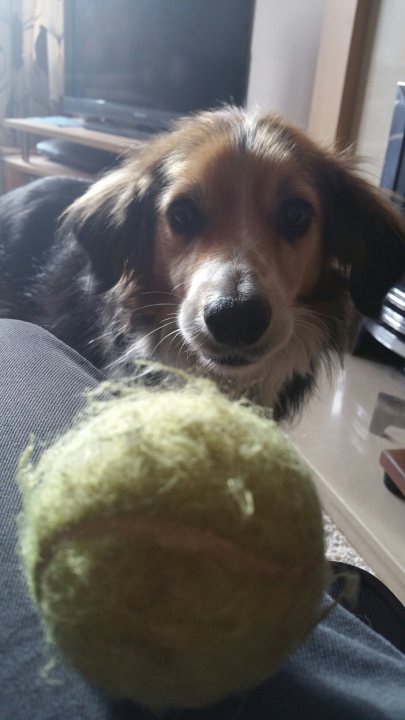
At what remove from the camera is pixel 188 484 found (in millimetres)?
380

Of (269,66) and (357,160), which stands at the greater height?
(269,66)

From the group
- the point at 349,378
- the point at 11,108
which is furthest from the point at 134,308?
the point at 11,108

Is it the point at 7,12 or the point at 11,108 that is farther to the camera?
the point at 11,108

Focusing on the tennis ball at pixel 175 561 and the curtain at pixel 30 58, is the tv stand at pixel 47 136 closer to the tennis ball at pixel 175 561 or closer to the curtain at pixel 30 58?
the curtain at pixel 30 58

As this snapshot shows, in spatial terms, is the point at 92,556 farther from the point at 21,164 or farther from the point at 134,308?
the point at 21,164

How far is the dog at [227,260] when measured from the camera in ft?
3.47

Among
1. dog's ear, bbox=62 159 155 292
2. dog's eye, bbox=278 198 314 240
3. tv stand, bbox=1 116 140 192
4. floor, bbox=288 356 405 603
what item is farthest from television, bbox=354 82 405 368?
tv stand, bbox=1 116 140 192

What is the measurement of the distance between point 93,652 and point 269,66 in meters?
3.05

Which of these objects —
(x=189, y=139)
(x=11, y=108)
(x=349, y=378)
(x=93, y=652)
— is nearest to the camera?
(x=93, y=652)

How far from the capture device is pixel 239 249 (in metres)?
1.07

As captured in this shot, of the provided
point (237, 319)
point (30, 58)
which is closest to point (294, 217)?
point (237, 319)

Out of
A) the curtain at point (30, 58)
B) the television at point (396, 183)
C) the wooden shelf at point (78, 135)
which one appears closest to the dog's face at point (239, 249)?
the television at point (396, 183)

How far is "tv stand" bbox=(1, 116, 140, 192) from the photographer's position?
2.88 meters

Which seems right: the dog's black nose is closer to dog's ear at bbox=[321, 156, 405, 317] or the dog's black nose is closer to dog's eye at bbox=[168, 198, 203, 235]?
dog's eye at bbox=[168, 198, 203, 235]
